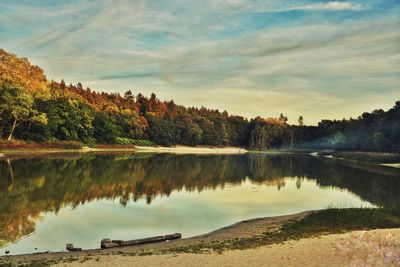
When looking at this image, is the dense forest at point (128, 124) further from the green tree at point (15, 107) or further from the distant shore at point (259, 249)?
the distant shore at point (259, 249)

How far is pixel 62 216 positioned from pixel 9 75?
68.9 metres

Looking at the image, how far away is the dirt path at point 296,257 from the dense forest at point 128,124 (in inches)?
2675

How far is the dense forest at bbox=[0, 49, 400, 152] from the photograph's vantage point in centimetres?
8238

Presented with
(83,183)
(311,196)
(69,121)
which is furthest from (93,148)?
(311,196)

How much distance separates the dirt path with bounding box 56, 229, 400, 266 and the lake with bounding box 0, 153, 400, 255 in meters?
4.90

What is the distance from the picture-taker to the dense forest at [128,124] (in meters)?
82.4

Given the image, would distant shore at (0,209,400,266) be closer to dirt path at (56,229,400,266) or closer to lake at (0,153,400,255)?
dirt path at (56,229,400,266)

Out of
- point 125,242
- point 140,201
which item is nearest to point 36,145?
point 140,201

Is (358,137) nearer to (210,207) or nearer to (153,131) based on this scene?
(153,131)

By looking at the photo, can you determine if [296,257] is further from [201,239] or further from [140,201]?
[140,201]

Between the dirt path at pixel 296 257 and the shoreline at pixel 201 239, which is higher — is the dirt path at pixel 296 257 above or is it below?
above

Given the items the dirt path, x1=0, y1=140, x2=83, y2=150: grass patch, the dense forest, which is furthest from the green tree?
the dirt path

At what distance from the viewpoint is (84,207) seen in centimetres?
2656

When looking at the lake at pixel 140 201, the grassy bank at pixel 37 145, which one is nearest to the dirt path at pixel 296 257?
the lake at pixel 140 201
